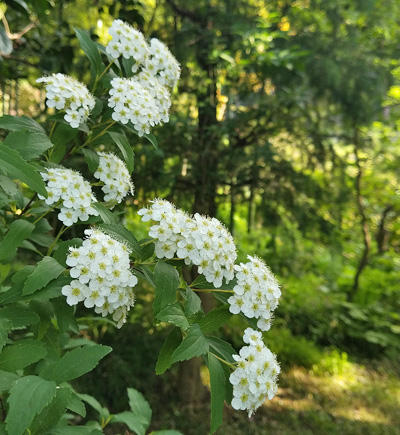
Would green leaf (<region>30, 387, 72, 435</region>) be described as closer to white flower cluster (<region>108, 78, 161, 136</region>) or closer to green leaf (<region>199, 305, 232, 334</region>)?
green leaf (<region>199, 305, 232, 334</region>)

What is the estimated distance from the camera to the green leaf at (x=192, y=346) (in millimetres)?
832

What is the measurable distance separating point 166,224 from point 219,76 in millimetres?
2503

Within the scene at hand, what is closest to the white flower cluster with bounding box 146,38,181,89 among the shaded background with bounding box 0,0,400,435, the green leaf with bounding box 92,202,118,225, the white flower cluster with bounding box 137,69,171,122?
the white flower cluster with bounding box 137,69,171,122

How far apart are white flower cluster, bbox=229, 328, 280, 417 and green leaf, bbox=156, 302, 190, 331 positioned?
0.41 ft

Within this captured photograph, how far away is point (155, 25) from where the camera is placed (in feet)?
11.0

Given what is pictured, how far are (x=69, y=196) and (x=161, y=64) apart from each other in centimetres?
57

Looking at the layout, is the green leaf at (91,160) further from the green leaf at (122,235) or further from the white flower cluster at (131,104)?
the green leaf at (122,235)

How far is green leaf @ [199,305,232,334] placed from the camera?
3.08ft

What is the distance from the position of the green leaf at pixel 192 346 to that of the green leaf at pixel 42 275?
29 centimetres

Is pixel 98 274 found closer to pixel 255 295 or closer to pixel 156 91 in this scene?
pixel 255 295

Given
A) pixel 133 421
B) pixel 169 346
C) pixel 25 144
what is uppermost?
pixel 25 144

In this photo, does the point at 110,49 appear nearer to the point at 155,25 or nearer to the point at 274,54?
the point at 274,54

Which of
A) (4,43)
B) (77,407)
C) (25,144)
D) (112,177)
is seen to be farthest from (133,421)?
(4,43)

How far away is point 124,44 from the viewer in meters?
1.30
